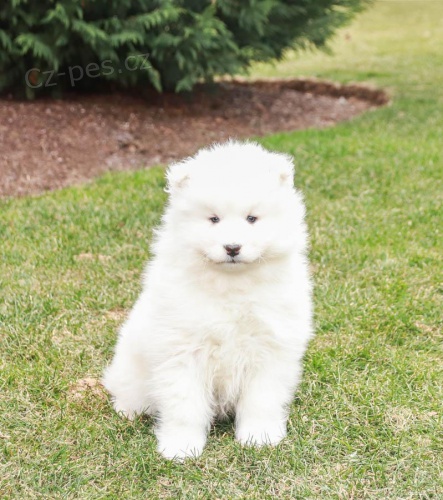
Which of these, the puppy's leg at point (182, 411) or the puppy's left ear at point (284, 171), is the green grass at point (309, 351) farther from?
the puppy's left ear at point (284, 171)

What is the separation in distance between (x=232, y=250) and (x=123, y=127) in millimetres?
5410

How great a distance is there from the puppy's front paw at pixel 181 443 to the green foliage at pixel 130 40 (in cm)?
523

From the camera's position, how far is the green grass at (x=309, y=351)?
2.78 metres

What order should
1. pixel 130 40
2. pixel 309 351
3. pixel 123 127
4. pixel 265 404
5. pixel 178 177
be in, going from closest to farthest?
pixel 178 177, pixel 265 404, pixel 309 351, pixel 130 40, pixel 123 127

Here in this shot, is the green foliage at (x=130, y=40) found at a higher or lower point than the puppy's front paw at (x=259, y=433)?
lower

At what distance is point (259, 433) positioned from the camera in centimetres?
293

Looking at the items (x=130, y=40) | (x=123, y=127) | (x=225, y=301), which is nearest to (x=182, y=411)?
(x=225, y=301)

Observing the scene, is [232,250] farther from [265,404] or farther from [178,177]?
[265,404]

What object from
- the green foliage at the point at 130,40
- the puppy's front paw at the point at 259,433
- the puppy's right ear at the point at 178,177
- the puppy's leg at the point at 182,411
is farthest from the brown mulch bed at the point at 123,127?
the puppy's front paw at the point at 259,433

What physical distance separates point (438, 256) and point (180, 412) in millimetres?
2757

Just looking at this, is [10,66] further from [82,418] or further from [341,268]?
[82,418]

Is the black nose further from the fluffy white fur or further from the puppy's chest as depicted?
the puppy's chest

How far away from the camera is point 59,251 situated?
16.3ft

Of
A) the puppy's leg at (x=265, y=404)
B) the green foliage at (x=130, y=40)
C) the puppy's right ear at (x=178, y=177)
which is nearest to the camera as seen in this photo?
the puppy's right ear at (x=178, y=177)
